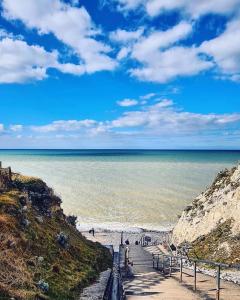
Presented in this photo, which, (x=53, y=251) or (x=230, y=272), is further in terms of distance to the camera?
(x=230, y=272)

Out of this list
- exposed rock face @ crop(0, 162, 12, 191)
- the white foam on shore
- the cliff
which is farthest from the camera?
the white foam on shore

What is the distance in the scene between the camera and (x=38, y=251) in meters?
23.0

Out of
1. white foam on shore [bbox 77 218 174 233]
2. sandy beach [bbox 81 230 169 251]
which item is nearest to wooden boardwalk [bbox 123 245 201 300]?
sandy beach [bbox 81 230 169 251]

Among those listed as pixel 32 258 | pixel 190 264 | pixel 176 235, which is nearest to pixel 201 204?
pixel 176 235

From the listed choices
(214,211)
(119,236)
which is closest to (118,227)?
(119,236)

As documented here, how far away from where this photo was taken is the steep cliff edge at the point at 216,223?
113 ft

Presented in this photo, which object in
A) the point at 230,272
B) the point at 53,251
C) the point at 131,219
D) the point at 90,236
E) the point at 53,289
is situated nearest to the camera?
the point at 53,289

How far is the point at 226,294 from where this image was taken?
18.8m

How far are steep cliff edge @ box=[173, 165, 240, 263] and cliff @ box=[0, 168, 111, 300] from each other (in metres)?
10.2

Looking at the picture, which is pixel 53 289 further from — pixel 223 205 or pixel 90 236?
pixel 90 236

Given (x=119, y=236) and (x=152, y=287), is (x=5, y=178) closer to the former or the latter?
(x=152, y=287)

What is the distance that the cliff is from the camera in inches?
734

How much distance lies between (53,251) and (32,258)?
10.5 feet

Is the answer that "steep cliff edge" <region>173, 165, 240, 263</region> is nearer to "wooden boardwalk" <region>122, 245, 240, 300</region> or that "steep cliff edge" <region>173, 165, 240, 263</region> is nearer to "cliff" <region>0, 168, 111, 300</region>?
"wooden boardwalk" <region>122, 245, 240, 300</region>
